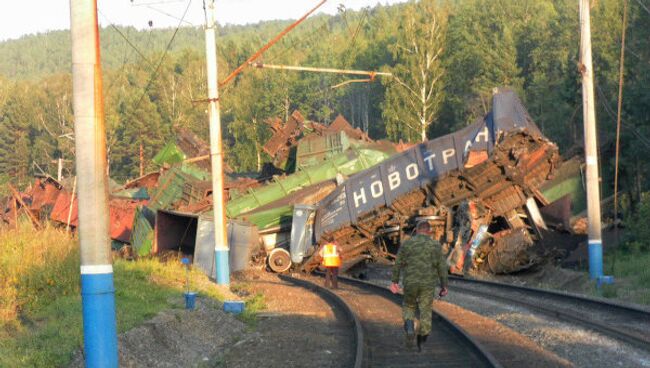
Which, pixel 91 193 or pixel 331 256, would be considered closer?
pixel 91 193

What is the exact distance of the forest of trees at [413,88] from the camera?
38.3 meters

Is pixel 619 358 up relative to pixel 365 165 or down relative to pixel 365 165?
down

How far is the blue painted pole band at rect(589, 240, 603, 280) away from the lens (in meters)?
21.4

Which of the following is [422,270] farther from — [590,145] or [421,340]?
[590,145]

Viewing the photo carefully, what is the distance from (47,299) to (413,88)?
187 ft

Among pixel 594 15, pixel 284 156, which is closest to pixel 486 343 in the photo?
pixel 284 156

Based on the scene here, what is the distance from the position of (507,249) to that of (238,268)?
33.0ft

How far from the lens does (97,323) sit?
8430 millimetres

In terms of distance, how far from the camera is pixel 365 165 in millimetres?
34031

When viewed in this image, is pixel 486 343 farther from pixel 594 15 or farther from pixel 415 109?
pixel 415 109

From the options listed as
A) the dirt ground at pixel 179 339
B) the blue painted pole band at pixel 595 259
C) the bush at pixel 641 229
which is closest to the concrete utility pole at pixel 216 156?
the dirt ground at pixel 179 339

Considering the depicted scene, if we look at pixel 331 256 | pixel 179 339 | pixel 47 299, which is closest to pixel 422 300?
pixel 179 339

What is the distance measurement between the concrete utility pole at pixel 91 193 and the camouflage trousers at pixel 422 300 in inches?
150

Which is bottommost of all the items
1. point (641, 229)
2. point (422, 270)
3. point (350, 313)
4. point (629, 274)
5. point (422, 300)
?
point (629, 274)
